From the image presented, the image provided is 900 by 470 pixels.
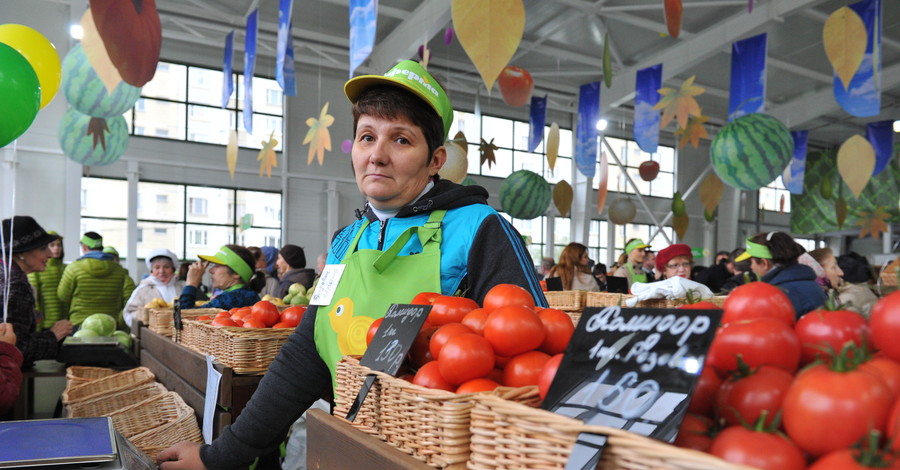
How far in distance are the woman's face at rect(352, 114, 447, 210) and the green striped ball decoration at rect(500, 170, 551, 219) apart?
23.9 ft

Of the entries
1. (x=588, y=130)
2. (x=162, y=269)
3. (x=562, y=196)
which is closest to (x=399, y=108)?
(x=162, y=269)

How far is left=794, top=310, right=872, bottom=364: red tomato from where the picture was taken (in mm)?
723

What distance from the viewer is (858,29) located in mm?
5570

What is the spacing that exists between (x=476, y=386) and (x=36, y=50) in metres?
3.18

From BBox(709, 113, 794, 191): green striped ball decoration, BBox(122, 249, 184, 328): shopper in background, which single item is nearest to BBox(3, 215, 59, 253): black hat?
BBox(122, 249, 184, 328): shopper in background

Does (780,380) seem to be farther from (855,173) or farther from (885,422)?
(855,173)

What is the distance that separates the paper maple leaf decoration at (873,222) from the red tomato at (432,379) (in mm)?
14890

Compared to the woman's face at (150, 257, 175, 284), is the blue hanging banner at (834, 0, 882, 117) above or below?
above

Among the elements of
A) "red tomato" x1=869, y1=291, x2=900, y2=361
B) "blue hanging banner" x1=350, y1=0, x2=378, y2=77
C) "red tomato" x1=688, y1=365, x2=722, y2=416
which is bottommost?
"red tomato" x1=688, y1=365, x2=722, y2=416

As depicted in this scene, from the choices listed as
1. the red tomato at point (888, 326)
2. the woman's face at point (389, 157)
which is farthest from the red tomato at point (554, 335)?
the woman's face at point (389, 157)

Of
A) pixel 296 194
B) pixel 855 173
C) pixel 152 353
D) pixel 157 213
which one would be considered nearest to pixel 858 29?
pixel 855 173

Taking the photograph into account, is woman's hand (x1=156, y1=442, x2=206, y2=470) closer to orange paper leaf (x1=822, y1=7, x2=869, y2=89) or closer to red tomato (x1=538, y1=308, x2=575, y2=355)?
red tomato (x1=538, y1=308, x2=575, y2=355)

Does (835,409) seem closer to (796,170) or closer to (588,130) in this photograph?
(588,130)

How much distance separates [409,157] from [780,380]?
0.98 m
